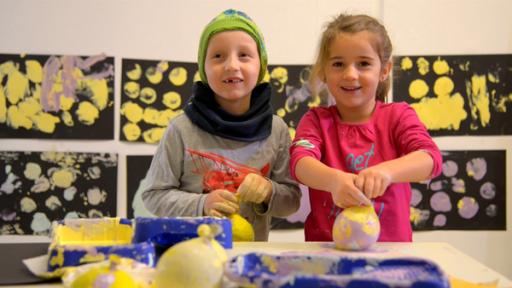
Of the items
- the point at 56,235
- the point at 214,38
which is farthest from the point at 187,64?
the point at 56,235

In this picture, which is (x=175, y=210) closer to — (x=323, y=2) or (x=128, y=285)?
(x=128, y=285)

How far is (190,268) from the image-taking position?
1.80 feet

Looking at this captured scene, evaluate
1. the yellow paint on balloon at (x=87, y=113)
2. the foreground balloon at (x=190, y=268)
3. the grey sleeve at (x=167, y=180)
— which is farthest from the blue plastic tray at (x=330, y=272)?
the yellow paint on balloon at (x=87, y=113)

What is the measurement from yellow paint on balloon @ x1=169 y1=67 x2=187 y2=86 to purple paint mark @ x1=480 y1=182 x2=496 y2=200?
46.8 inches

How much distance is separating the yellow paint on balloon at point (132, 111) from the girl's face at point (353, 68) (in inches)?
37.2

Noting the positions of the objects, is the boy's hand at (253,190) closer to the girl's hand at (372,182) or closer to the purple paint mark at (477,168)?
the girl's hand at (372,182)

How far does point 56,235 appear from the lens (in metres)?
0.77

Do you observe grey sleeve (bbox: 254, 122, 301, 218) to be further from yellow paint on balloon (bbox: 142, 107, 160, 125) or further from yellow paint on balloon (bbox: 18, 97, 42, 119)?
yellow paint on balloon (bbox: 18, 97, 42, 119)

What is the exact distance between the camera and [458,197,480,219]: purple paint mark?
1.93m

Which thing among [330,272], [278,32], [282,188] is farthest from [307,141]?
[278,32]

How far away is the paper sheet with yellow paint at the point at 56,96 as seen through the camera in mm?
1884

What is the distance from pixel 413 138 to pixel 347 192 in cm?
27

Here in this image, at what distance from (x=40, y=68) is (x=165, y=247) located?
54.4 inches

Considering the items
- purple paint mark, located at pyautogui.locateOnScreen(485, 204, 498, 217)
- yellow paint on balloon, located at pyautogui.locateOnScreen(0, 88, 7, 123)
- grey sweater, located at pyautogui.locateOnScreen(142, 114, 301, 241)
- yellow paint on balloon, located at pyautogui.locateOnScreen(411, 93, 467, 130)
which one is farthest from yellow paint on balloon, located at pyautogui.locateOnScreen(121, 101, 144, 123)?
purple paint mark, located at pyautogui.locateOnScreen(485, 204, 498, 217)
